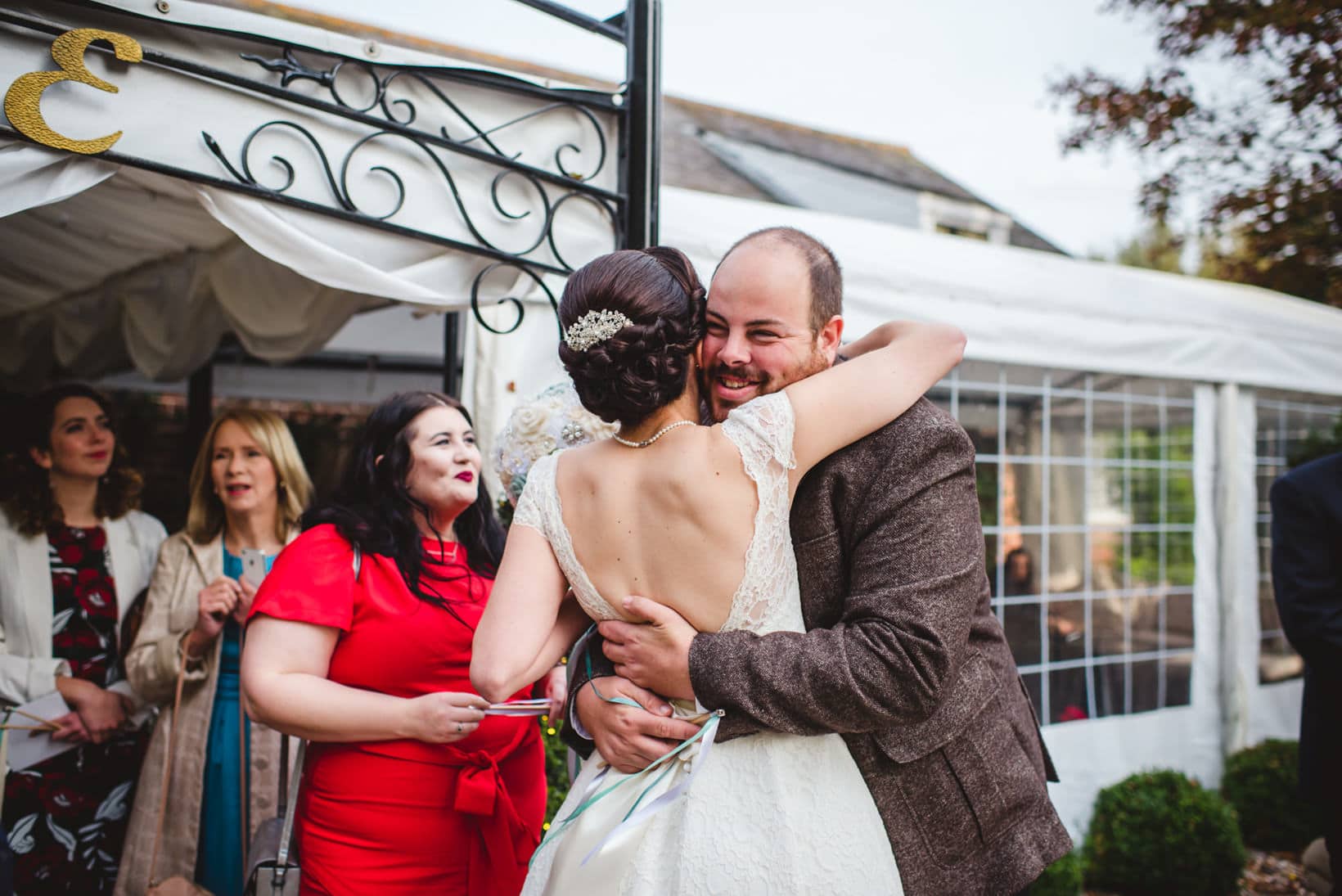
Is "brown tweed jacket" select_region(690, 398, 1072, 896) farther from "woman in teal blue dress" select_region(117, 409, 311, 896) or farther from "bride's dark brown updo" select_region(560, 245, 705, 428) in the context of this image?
"woman in teal blue dress" select_region(117, 409, 311, 896)

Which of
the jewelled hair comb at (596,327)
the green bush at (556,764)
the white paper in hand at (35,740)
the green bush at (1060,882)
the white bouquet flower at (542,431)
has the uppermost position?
the jewelled hair comb at (596,327)

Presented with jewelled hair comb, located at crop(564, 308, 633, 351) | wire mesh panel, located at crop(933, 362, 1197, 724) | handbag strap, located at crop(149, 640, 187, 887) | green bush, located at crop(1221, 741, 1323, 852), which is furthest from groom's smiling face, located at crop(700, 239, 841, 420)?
green bush, located at crop(1221, 741, 1323, 852)

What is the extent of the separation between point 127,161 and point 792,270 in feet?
5.44

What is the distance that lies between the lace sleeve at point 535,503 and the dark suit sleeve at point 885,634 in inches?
13.3

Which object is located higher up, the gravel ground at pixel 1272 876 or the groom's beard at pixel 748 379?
the groom's beard at pixel 748 379

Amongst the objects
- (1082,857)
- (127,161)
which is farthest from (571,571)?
(1082,857)

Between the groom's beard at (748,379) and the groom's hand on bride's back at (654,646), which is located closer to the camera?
the groom's hand on bride's back at (654,646)

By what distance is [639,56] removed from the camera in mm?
2924

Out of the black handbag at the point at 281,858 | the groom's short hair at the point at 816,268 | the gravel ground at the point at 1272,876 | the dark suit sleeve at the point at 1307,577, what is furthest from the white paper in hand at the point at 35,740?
the gravel ground at the point at 1272,876

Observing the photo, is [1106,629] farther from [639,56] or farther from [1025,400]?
[639,56]

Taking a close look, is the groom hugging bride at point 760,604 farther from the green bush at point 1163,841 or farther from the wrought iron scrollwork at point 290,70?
the green bush at point 1163,841

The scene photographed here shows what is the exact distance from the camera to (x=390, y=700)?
1964 millimetres

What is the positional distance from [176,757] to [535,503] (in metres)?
2.15

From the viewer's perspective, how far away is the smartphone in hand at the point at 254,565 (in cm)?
321
